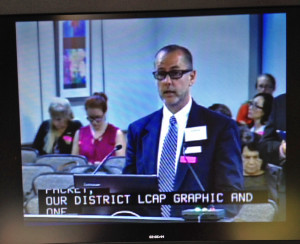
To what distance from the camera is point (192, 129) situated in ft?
9.04

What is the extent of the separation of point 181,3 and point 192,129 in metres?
0.73

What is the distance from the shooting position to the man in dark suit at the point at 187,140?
2723 millimetres

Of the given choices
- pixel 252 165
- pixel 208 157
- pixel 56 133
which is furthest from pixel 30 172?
pixel 252 165

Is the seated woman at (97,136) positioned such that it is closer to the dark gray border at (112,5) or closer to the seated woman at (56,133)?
the seated woman at (56,133)

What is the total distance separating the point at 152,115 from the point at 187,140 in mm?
221

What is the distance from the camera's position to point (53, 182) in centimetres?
277

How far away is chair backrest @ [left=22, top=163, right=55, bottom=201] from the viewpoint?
276 centimetres

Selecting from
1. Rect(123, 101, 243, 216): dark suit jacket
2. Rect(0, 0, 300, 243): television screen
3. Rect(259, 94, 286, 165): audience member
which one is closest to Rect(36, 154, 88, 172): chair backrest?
Rect(0, 0, 300, 243): television screen

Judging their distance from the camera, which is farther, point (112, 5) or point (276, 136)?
point (112, 5)

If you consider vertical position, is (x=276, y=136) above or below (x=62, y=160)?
above

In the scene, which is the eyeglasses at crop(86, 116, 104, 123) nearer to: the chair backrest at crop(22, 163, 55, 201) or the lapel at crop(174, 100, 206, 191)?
the chair backrest at crop(22, 163, 55, 201)

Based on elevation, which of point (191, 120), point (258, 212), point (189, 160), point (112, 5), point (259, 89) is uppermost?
point (112, 5)

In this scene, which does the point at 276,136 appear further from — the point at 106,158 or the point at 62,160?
the point at 62,160

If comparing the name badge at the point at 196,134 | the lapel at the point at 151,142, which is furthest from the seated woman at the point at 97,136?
the name badge at the point at 196,134
